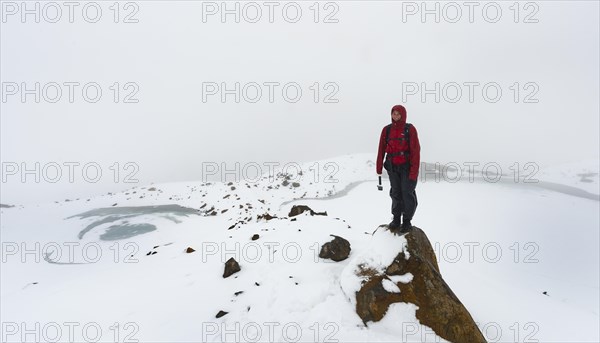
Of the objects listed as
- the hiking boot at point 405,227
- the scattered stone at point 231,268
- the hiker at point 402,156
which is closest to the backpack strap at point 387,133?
the hiker at point 402,156

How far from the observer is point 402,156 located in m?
6.68

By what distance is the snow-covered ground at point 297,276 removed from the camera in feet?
20.7

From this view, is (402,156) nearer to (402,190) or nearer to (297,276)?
(402,190)

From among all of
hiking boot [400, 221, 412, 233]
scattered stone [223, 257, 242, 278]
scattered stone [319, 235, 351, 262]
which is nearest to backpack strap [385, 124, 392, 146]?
hiking boot [400, 221, 412, 233]

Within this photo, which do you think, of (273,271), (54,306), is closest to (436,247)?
(273,271)

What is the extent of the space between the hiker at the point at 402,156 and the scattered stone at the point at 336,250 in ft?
7.90

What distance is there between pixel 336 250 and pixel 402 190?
3.11 m

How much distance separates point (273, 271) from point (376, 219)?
14.5 metres

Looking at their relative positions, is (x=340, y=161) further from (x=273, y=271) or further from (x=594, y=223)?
(x=273, y=271)

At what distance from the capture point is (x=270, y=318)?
6.19 metres

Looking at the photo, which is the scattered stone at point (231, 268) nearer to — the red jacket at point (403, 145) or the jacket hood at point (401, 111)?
the red jacket at point (403, 145)

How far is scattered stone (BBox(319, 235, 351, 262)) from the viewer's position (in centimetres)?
841

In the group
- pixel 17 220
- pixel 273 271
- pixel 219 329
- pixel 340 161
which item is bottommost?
pixel 17 220

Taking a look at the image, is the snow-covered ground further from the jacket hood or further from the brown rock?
the jacket hood
